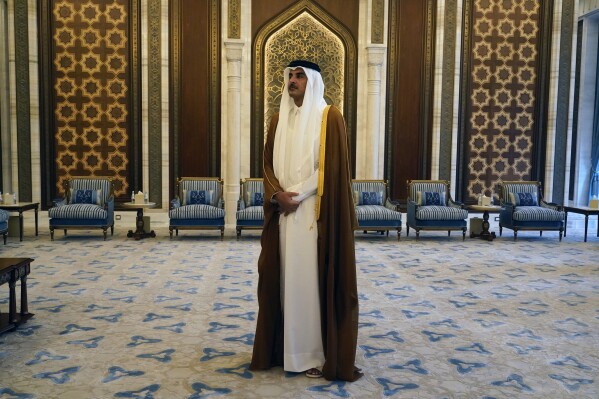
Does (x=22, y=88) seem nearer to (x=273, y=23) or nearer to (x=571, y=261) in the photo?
(x=273, y=23)

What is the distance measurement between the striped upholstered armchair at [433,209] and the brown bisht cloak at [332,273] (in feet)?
16.7

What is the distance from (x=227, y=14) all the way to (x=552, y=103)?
17.6ft

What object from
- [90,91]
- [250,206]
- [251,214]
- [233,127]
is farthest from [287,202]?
[90,91]

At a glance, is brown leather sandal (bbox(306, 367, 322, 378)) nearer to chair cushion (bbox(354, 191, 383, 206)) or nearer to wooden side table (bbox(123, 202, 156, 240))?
wooden side table (bbox(123, 202, 156, 240))

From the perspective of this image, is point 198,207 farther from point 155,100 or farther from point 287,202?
point 287,202

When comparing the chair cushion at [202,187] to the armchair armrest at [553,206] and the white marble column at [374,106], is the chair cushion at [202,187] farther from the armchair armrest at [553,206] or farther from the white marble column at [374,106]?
the armchair armrest at [553,206]

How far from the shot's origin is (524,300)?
14.2ft

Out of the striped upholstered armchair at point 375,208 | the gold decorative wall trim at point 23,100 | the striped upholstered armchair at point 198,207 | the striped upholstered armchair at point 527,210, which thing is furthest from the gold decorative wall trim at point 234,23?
the striped upholstered armchair at point 527,210

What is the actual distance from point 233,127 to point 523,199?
4335 mm

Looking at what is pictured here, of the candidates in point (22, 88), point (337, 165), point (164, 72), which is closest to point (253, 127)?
point (164, 72)

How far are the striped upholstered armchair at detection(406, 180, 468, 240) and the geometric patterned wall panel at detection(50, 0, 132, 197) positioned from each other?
434cm

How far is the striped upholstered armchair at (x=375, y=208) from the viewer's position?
7457mm

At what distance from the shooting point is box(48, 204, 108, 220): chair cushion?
7.14 m

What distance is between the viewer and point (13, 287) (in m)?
3.33
